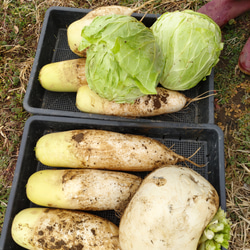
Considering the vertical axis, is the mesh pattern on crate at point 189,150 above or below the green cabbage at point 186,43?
below

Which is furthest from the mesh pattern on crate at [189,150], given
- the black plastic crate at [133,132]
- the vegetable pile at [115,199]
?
the vegetable pile at [115,199]

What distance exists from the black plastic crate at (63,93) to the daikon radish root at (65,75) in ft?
0.42

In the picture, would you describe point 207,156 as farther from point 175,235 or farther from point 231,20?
point 231,20

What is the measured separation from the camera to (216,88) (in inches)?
89.8

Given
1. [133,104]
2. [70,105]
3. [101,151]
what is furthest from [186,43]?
[70,105]

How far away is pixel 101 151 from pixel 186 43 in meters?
0.98

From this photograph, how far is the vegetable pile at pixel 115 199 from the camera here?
1317 millimetres

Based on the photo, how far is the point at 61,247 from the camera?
149cm

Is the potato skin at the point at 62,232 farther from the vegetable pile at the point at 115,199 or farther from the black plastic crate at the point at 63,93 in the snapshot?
the black plastic crate at the point at 63,93

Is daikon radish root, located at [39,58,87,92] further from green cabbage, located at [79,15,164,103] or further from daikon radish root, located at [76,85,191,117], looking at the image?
green cabbage, located at [79,15,164,103]

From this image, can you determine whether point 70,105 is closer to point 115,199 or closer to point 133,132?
point 133,132

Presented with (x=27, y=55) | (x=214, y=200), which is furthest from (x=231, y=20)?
(x=27, y=55)

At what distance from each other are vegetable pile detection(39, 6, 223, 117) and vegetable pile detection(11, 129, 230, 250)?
0.28 metres

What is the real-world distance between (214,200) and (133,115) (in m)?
0.86
